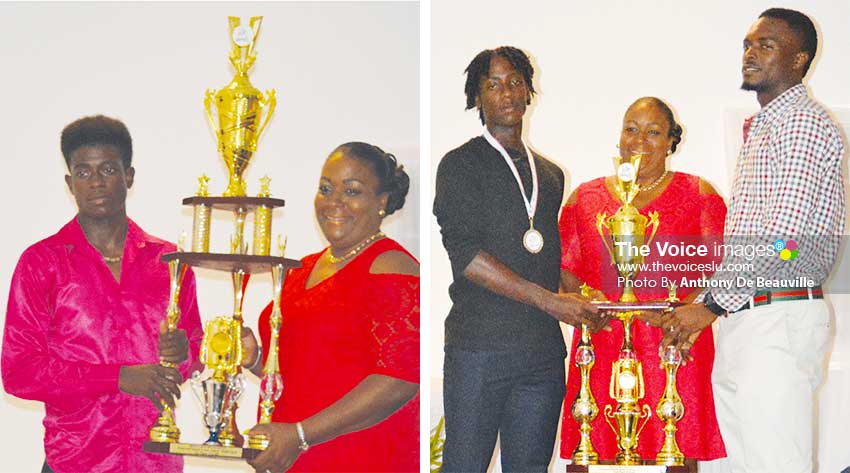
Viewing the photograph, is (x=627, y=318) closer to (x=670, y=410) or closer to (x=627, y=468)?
(x=670, y=410)

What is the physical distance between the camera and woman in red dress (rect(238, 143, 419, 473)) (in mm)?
4449

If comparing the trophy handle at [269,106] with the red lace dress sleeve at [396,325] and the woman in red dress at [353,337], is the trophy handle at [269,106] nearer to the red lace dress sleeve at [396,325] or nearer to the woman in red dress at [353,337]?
the woman in red dress at [353,337]

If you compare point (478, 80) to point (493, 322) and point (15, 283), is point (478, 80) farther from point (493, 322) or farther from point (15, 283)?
point (15, 283)

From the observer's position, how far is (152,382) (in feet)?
14.6

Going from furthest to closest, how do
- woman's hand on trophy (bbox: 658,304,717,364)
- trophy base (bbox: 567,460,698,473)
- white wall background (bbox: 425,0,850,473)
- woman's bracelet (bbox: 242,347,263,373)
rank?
white wall background (bbox: 425,0,850,473)
woman's bracelet (bbox: 242,347,263,373)
woman's hand on trophy (bbox: 658,304,717,364)
trophy base (bbox: 567,460,698,473)

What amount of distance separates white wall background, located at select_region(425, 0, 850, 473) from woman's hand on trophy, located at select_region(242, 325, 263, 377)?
63 cm

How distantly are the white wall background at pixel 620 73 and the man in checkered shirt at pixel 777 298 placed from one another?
35cm

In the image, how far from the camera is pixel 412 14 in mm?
4727

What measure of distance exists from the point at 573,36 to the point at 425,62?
542mm

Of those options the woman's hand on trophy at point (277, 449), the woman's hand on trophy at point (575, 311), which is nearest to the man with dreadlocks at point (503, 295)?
the woman's hand on trophy at point (575, 311)

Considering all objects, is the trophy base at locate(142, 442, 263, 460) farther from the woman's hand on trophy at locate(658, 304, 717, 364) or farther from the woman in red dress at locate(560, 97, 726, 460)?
the woman's hand on trophy at locate(658, 304, 717, 364)

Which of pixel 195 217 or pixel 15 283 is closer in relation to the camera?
pixel 195 217

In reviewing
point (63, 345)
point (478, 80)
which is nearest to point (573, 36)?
point (478, 80)

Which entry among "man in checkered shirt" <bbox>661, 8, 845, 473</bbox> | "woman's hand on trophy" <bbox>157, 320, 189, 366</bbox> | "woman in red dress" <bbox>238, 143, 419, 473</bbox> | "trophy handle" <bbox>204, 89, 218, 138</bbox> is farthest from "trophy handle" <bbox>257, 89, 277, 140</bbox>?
"man in checkered shirt" <bbox>661, 8, 845, 473</bbox>
